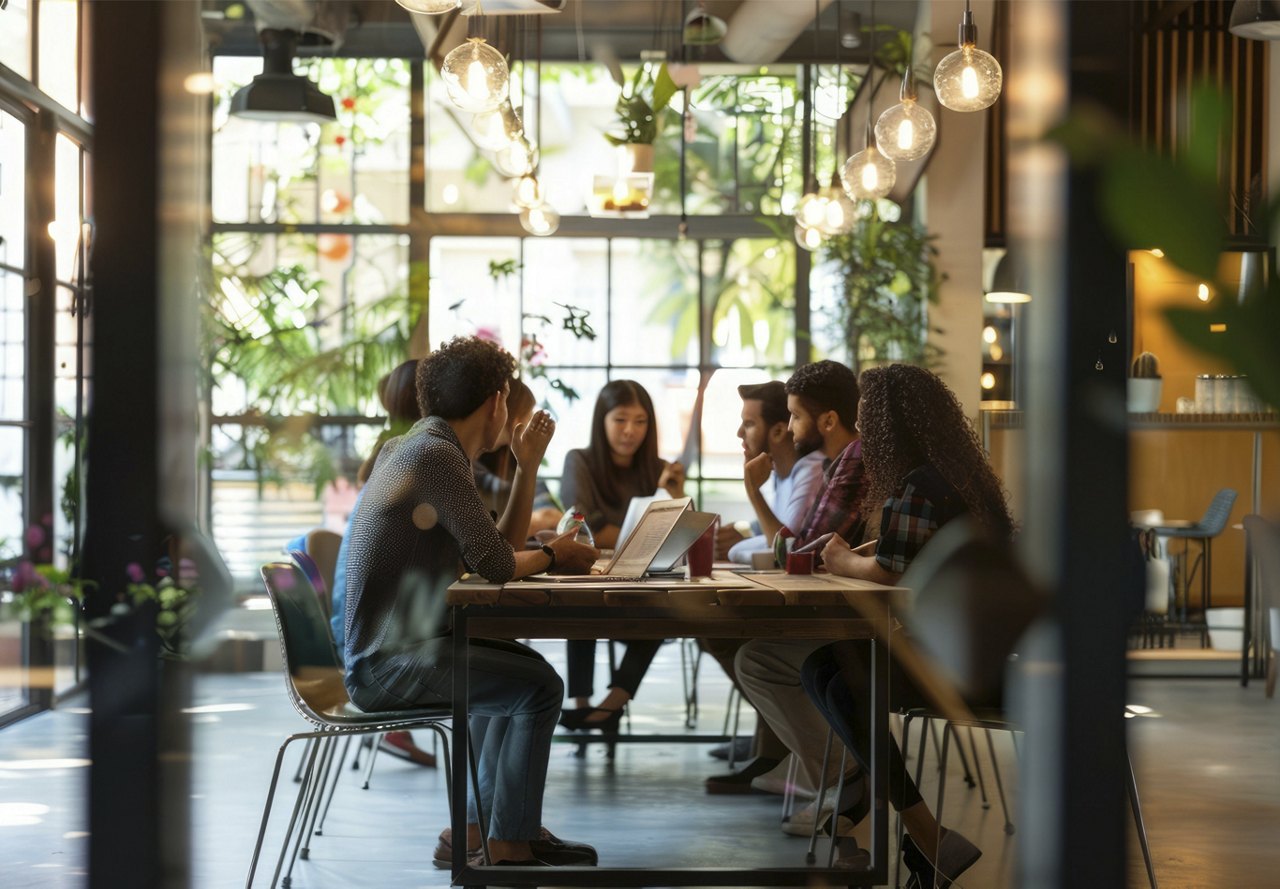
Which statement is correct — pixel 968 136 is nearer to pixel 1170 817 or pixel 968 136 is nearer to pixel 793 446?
pixel 793 446

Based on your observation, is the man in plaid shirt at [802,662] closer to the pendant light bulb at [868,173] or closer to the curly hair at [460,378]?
the curly hair at [460,378]

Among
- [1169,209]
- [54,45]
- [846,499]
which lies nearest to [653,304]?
[54,45]

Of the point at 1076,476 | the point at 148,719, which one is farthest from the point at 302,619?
the point at 1076,476

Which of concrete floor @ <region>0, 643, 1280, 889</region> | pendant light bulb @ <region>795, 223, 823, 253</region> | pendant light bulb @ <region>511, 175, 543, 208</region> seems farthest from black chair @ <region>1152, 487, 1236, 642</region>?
pendant light bulb @ <region>511, 175, 543, 208</region>

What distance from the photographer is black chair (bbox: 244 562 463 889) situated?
2.93 meters

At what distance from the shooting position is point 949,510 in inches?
112

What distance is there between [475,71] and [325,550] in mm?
1640

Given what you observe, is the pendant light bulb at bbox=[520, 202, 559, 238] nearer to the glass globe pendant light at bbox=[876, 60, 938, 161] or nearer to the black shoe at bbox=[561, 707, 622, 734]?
the glass globe pendant light at bbox=[876, 60, 938, 161]

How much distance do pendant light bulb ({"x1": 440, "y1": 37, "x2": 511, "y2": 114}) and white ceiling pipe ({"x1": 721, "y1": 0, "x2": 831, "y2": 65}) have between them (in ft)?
11.0

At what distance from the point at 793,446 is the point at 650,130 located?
68.0 inches

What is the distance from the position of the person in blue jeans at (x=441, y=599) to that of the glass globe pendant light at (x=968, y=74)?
5.03 ft

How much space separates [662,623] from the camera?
8.98 feet

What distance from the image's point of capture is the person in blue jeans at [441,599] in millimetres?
2980

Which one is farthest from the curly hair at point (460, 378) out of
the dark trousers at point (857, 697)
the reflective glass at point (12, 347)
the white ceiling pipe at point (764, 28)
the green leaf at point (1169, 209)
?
the white ceiling pipe at point (764, 28)
